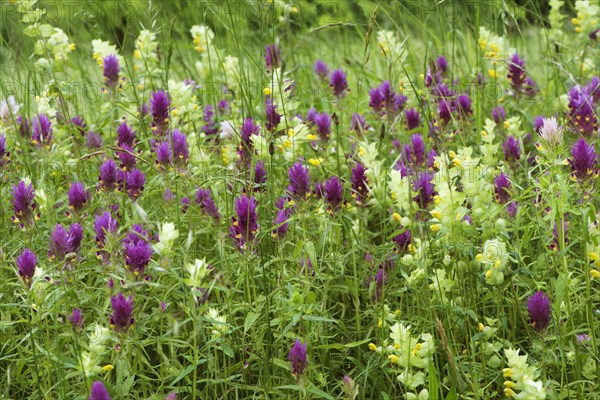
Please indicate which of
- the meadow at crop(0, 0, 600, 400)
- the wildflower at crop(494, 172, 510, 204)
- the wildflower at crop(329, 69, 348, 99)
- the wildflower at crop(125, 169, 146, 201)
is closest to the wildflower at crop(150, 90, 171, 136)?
the meadow at crop(0, 0, 600, 400)

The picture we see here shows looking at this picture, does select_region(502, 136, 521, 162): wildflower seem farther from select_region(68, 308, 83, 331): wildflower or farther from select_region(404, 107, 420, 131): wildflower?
select_region(68, 308, 83, 331): wildflower

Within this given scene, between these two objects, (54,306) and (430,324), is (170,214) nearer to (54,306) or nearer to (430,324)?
(54,306)

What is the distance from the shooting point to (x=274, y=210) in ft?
8.59

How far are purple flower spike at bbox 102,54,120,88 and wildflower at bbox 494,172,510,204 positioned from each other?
165 cm

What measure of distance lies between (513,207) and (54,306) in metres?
1.29

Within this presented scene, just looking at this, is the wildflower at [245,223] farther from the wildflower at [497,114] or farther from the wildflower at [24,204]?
the wildflower at [497,114]

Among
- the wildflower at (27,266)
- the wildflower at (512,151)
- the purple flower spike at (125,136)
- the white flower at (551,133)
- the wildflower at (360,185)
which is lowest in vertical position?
the wildflower at (512,151)

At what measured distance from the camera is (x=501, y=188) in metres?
2.38

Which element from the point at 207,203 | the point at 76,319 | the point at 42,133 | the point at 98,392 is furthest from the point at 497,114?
the point at 98,392

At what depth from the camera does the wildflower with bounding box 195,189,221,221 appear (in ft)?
7.85

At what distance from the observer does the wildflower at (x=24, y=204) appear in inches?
89.4

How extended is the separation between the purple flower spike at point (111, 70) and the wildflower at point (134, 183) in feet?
3.16

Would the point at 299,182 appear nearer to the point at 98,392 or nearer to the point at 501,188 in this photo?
the point at 501,188

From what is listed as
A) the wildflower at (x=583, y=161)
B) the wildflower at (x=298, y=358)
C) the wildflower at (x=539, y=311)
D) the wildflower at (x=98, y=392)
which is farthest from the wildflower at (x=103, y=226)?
the wildflower at (x=583, y=161)
